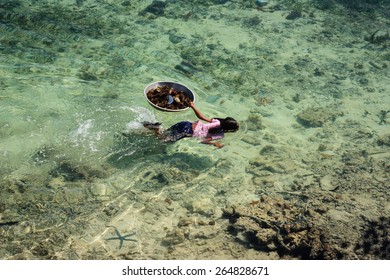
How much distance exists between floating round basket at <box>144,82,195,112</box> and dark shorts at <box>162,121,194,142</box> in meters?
0.33

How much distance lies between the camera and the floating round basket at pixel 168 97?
5.20 meters

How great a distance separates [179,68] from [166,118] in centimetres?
168

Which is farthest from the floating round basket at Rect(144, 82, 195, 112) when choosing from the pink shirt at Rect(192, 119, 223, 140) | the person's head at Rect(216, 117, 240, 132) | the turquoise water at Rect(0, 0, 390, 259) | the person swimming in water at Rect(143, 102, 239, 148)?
the turquoise water at Rect(0, 0, 390, 259)

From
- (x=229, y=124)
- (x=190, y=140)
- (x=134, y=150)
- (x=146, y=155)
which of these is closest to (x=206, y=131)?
(x=229, y=124)

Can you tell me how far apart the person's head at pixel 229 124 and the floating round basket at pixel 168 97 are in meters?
0.53

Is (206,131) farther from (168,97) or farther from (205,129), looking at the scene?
(168,97)

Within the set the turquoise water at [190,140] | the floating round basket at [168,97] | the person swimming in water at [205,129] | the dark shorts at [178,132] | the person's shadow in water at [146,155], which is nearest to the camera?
the turquoise water at [190,140]

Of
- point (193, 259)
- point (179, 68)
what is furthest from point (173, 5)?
point (193, 259)

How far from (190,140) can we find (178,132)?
59 centimetres

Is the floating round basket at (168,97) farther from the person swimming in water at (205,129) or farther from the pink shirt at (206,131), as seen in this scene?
the pink shirt at (206,131)

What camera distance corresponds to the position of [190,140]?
6082 millimetres

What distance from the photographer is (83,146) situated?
5.68 m

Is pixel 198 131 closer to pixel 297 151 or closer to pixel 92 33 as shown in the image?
pixel 297 151

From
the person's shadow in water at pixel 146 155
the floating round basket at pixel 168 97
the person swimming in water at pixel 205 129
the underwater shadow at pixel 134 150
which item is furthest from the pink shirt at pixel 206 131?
the underwater shadow at pixel 134 150
